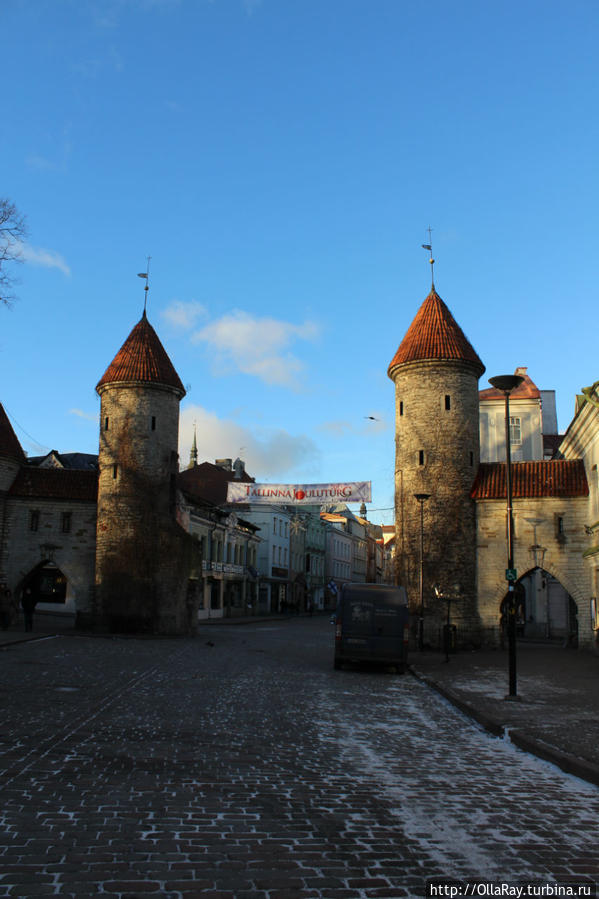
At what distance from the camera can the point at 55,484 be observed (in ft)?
124

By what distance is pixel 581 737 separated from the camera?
988 cm

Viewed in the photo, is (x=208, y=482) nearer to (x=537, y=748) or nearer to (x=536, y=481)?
(x=536, y=481)

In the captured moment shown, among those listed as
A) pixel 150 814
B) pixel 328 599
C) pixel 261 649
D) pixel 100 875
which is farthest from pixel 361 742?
pixel 328 599

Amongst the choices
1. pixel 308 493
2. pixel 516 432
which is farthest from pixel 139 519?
pixel 516 432

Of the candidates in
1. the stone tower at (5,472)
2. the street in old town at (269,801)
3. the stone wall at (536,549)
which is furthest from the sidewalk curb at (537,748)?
the stone tower at (5,472)

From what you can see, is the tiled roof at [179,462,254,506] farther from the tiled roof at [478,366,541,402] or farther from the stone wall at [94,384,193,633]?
the stone wall at [94,384,193,633]

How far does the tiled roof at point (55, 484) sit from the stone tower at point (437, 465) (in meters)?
15.1

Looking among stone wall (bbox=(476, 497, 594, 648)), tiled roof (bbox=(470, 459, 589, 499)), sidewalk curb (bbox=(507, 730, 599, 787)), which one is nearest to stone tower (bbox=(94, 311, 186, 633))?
stone wall (bbox=(476, 497, 594, 648))

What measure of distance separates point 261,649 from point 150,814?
21.2 meters

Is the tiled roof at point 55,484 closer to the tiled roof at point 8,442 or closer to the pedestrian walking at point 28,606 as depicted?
the tiled roof at point 8,442

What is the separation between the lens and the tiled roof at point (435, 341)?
32281 mm

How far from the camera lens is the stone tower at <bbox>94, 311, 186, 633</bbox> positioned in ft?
113

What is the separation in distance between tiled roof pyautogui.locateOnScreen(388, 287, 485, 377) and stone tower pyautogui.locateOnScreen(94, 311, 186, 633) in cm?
1090

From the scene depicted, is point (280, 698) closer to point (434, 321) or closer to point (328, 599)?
point (434, 321)
